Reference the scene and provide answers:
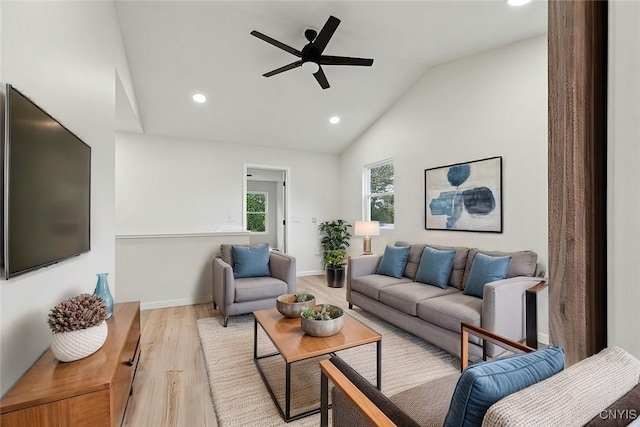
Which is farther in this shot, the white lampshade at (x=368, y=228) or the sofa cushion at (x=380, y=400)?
the white lampshade at (x=368, y=228)

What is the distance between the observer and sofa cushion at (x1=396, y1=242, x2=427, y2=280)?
10.8 feet

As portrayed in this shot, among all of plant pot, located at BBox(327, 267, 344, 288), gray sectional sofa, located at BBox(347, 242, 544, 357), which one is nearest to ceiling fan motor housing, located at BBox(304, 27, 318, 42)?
gray sectional sofa, located at BBox(347, 242, 544, 357)

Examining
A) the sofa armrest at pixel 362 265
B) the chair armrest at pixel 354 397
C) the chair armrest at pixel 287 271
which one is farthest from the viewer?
the sofa armrest at pixel 362 265

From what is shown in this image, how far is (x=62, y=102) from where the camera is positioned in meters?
1.50

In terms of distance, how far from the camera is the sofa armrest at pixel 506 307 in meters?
2.10

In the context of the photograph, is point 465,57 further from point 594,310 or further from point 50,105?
point 50,105

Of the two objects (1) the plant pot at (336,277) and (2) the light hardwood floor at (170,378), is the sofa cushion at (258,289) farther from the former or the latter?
(1) the plant pot at (336,277)

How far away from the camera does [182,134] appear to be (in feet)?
15.0

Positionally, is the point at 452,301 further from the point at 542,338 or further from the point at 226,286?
the point at 226,286

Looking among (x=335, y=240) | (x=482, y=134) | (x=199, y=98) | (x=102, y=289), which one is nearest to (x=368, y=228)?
(x=335, y=240)

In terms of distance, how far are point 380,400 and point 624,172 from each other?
0.95 metres

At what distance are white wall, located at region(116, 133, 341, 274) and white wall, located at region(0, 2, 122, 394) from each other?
Answer: 7.38ft

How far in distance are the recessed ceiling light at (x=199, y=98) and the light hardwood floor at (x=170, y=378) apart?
277 centimetres

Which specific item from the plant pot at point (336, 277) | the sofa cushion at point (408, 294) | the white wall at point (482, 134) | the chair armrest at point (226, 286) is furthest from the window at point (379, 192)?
the chair armrest at point (226, 286)
